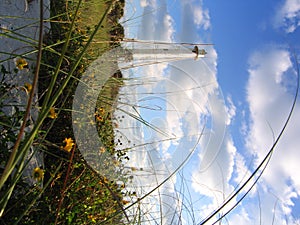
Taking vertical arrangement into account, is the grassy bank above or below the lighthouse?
below

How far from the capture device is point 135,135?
3.22 m

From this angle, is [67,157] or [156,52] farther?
[156,52]

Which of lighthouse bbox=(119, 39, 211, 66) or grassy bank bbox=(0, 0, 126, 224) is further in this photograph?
lighthouse bbox=(119, 39, 211, 66)

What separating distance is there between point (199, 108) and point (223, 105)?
30 cm

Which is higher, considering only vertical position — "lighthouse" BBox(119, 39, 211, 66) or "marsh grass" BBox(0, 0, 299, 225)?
"lighthouse" BBox(119, 39, 211, 66)

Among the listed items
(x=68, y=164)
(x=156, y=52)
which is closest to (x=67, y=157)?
(x=68, y=164)

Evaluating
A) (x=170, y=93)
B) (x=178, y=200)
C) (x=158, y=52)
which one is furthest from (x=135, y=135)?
(x=178, y=200)

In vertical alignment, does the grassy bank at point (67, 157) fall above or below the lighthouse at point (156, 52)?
below

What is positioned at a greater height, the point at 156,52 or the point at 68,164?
the point at 156,52

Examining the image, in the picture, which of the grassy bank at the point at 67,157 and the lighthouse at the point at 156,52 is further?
the lighthouse at the point at 156,52

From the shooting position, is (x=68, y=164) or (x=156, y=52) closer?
(x=68, y=164)

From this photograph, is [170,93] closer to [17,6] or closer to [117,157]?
[117,157]

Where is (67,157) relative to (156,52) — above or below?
below

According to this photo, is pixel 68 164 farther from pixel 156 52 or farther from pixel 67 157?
pixel 156 52
